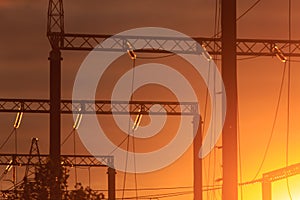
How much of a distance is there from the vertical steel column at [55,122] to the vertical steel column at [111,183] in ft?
99.0

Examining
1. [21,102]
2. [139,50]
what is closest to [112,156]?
[21,102]

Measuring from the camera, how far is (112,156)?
89.7 metres

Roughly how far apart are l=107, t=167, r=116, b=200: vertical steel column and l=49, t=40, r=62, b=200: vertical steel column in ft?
99.0

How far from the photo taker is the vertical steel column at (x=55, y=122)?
54.7 meters

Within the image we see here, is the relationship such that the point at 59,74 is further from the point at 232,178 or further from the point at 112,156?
the point at 112,156

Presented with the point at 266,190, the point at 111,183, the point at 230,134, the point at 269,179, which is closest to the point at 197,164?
the point at 111,183

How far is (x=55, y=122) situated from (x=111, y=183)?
31751mm

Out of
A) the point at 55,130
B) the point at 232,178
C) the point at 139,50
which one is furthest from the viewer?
the point at 139,50

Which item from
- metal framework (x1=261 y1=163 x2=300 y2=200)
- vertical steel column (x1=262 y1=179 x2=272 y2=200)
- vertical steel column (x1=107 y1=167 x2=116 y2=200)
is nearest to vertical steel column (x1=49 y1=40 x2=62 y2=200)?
vertical steel column (x1=107 y1=167 x2=116 y2=200)

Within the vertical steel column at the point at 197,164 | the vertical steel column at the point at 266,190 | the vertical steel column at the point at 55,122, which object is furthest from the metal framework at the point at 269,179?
the vertical steel column at the point at 55,122

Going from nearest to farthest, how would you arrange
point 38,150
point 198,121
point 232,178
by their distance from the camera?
point 232,178 < point 198,121 < point 38,150

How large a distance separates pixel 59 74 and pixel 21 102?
18119 millimetres

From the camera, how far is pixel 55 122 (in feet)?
Answer: 179

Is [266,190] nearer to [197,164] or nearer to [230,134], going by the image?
[197,164]
